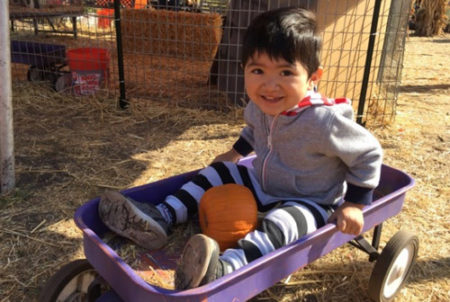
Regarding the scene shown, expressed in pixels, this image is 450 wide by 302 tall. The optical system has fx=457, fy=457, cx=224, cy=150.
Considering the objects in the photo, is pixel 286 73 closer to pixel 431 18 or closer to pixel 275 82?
pixel 275 82

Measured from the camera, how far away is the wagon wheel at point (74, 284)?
1.59 metres

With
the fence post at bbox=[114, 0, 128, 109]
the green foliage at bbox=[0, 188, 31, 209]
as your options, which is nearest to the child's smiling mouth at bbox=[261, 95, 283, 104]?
the green foliage at bbox=[0, 188, 31, 209]

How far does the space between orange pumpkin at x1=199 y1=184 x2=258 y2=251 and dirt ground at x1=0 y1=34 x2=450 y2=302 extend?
43cm

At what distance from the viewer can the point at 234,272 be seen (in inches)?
52.2

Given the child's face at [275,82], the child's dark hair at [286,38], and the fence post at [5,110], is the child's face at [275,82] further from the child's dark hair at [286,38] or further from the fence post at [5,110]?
the fence post at [5,110]

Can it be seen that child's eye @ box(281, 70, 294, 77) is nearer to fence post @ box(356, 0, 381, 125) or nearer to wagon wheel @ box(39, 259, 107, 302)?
wagon wheel @ box(39, 259, 107, 302)

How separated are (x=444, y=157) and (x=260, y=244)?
8.79 feet

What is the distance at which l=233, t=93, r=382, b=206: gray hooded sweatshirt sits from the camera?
176 centimetres

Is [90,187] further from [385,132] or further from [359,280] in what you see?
[385,132]

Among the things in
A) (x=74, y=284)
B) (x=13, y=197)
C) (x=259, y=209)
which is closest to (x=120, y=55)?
(x=13, y=197)

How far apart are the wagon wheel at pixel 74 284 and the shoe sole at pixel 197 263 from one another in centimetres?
42

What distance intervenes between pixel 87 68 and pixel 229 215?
137 inches

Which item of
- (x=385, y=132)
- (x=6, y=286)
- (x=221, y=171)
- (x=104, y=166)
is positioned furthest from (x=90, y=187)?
(x=385, y=132)

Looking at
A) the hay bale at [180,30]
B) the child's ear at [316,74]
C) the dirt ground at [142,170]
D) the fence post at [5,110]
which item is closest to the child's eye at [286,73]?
the child's ear at [316,74]
